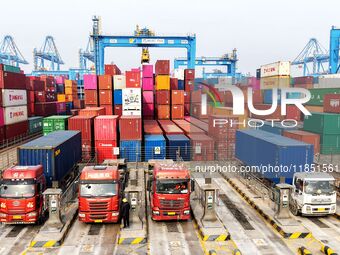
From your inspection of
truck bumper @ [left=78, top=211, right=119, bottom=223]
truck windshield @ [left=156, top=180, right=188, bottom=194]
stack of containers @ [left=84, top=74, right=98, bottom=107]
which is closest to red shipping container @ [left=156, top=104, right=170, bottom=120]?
stack of containers @ [left=84, top=74, right=98, bottom=107]

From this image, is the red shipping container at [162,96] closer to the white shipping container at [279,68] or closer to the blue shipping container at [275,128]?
the blue shipping container at [275,128]

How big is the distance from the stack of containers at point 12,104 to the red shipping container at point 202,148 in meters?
19.7

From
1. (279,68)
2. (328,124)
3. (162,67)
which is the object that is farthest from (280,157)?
(279,68)

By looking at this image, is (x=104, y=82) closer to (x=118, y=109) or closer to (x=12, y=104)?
(x=118, y=109)

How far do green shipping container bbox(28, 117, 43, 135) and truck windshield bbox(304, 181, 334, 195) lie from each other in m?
34.8

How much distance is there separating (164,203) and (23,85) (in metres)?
31.3

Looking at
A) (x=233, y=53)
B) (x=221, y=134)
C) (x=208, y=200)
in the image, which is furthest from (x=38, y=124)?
(x=233, y=53)

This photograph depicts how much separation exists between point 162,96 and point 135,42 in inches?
612

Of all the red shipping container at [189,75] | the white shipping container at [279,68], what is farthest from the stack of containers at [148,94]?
the white shipping container at [279,68]

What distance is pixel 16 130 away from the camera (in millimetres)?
36031

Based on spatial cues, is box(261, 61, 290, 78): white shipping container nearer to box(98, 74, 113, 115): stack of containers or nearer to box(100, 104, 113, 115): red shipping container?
box(98, 74, 113, 115): stack of containers

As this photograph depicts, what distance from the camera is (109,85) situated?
123 ft

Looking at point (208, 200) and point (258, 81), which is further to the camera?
point (258, 81)

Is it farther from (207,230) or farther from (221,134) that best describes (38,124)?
(207,230)
